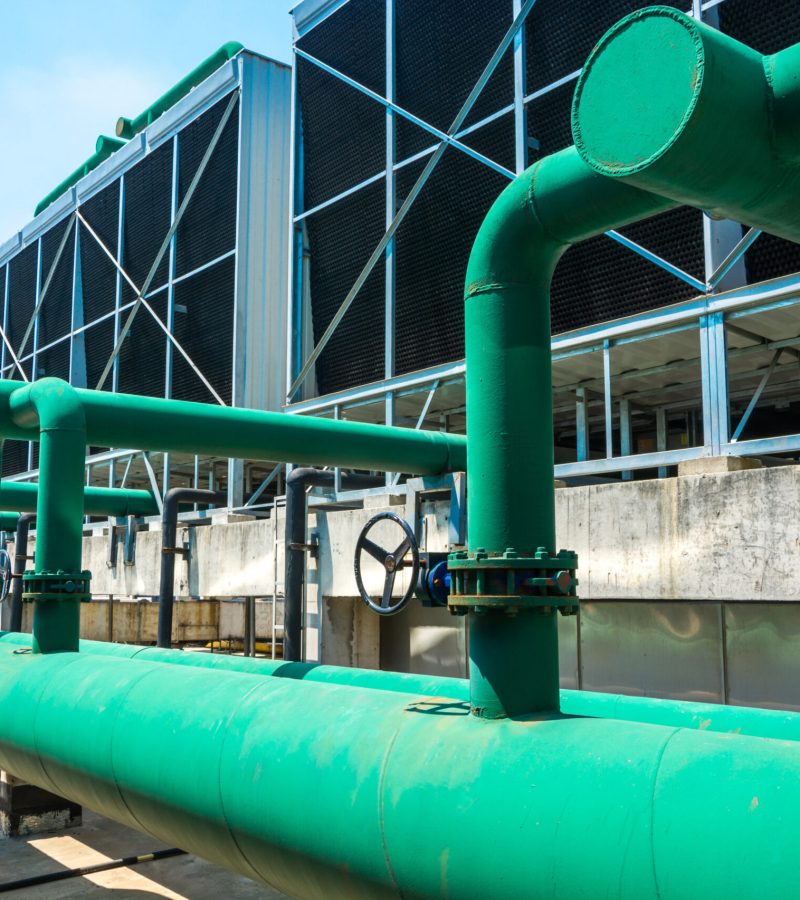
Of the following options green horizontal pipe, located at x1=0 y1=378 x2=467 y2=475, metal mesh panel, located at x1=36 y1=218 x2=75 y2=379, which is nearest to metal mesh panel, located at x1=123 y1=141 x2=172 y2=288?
metal mesh panel, located at x1=36 y1=218 x2=75 y2=379

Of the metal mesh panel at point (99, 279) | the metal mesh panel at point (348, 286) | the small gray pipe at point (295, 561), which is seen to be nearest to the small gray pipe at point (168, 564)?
the small gray pipe at point (295, 561)

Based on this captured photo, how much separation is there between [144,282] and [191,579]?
8476 mm

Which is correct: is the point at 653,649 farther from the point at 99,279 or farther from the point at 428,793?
the point at 99,279

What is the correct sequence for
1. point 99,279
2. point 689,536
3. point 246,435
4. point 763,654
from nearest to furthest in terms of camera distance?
point 689,536 < point 763,654 < point 246,435 < point 99,279

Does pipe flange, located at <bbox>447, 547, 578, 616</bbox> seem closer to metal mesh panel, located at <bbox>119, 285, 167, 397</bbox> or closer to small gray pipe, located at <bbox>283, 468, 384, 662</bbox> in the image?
small gray pipe, located at <bbox>283, 468, 384, 662</bbox>

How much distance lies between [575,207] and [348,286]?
482 inches

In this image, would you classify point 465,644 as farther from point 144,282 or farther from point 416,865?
point 144,282

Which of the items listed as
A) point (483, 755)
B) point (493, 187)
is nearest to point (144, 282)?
point (493, 187)

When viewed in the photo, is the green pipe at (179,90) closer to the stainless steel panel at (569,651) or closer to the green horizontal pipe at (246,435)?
the green horizontal pipe at (246,435)

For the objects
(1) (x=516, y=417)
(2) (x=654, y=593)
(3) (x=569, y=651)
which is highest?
(1) (x=516, y=417)

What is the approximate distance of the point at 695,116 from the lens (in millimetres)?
2609

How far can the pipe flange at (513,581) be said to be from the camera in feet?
11.3

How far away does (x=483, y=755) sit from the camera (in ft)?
10.5

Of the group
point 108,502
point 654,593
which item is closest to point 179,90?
point 108,502
